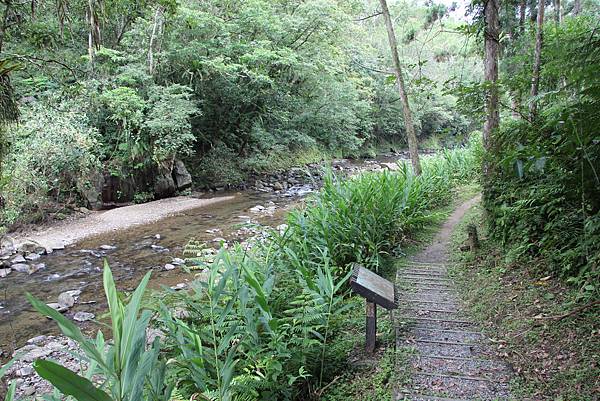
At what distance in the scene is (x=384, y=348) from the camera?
10.8 ft

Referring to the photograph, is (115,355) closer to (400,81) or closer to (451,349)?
(451,349)

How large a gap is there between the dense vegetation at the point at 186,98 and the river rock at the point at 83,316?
4.76 metres

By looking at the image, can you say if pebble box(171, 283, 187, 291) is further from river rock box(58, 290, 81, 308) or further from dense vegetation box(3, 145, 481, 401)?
river rock box(58, 290, 81, 308)

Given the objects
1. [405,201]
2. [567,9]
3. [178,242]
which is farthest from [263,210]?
[567,9]

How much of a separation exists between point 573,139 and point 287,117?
668 inches

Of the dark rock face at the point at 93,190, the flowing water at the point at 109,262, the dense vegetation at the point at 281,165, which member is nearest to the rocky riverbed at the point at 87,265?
the flowing water at the point at 109,262

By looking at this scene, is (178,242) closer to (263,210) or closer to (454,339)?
(263,210)

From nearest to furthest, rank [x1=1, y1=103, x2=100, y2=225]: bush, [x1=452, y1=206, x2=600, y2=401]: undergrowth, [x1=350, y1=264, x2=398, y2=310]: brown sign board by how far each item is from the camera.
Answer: [x1=452, y1=206, x2=600, y2=401]: undergrowth → [x1=350, y1=264, x2=398, y2=310]: brown sign board → [x1=1, y1=103, x2=100, y2=225]: bush

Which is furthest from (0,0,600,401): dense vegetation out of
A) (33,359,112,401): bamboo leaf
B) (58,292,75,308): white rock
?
(58,292,75,308): white rock

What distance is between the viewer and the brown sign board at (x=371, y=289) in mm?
2998

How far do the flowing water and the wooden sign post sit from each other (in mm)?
1963

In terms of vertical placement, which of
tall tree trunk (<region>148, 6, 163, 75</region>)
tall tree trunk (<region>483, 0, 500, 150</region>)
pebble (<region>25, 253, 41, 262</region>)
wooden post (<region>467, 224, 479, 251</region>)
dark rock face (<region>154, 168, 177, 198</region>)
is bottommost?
pebble (<region>25, 253, 41, 262</region>)

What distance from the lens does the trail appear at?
8.50 feet

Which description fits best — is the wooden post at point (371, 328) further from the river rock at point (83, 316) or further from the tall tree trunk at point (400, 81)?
the tall tree trunk at point (400, 81)
